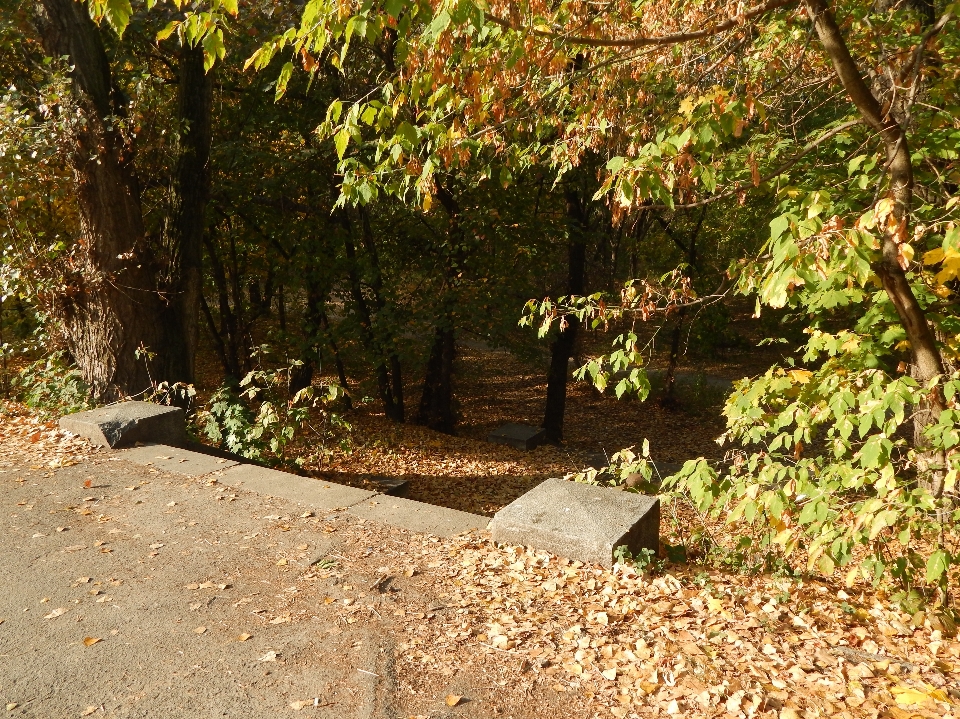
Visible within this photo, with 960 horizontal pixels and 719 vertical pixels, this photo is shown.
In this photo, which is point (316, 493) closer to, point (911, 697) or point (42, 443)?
point (42, 443)

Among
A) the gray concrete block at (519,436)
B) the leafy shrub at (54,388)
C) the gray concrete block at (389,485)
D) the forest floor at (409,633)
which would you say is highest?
the leafy shrub at (54,388)

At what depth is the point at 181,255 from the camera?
8750 millimetres

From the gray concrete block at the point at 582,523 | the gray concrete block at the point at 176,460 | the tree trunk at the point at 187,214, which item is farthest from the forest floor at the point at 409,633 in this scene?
the tree trunk at the point at 187,214

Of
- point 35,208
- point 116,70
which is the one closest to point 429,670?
point 35,208

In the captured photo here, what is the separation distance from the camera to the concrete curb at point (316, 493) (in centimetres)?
508

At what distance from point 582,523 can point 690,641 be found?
3.45 feet

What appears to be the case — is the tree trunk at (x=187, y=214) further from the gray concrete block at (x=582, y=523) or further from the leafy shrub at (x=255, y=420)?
the gray concrete block at (x=582, y=523)

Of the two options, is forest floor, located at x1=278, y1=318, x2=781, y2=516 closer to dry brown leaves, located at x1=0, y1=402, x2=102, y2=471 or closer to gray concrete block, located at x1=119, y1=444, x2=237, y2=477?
gray concrete block, located at x1=119, y1=444, x2=237, y2=477

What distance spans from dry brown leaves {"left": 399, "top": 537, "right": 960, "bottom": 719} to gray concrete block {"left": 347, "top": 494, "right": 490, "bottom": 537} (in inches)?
16.5

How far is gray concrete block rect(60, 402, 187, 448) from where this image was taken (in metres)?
6.77

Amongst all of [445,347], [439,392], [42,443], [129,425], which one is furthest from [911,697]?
[439,392]

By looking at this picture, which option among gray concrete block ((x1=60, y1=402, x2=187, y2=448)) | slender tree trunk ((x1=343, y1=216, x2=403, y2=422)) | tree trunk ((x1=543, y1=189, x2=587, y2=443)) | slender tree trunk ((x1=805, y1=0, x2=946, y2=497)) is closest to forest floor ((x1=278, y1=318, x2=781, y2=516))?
tree trunk ((x1=543, y1=189, x2=587, y2=443))

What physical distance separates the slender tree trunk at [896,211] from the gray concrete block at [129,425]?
5.98 m

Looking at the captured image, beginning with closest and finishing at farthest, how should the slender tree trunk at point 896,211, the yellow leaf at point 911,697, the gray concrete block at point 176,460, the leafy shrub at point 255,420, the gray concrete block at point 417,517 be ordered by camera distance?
the yellow leaf at point 911,697
the slender tree trunk at point 896,211
the gray concrete block at point 417,517
the gray concrete block at point 176,460
the leafy shrub at point 255,420
